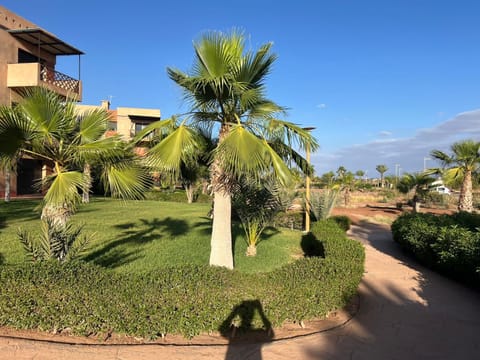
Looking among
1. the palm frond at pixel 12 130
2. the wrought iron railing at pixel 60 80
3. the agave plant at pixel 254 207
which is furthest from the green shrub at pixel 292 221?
the wrought iron railing at pixel 60 80

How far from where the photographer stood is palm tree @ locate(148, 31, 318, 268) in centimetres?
530

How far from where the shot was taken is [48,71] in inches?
865

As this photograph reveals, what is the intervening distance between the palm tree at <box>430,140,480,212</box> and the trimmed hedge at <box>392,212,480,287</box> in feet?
25.1

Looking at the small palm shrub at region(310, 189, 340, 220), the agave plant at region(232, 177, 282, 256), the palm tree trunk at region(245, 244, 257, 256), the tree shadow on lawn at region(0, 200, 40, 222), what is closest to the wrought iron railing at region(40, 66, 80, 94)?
the tree shadow on lawn at region(0, 200, 40, 222)

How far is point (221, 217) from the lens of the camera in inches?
243

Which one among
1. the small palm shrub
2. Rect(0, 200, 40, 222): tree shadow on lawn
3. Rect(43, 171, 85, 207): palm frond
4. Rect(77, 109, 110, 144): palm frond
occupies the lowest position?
Rect(0, 200, 40, 222): tree shadow on lawn

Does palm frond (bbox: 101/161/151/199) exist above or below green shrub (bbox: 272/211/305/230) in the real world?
above

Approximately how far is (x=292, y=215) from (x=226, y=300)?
36.0 ft

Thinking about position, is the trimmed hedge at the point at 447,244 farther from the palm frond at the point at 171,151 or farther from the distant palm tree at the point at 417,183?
the distant palm tree at the point at 417,183

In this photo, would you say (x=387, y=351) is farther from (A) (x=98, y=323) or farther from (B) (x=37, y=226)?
(B) (x=37, y=226)

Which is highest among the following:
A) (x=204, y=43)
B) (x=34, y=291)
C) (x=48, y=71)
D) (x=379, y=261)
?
(x=48, y=71)

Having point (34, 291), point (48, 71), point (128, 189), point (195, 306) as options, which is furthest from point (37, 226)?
point (48, 71)

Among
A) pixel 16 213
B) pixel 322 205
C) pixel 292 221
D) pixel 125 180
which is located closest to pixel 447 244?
pixel 125 180

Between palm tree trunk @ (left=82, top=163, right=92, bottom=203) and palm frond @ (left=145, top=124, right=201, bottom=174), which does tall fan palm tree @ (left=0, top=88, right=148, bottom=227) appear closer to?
palm tree trunk @ (left=82, top=163, right=92, bottom=203)
